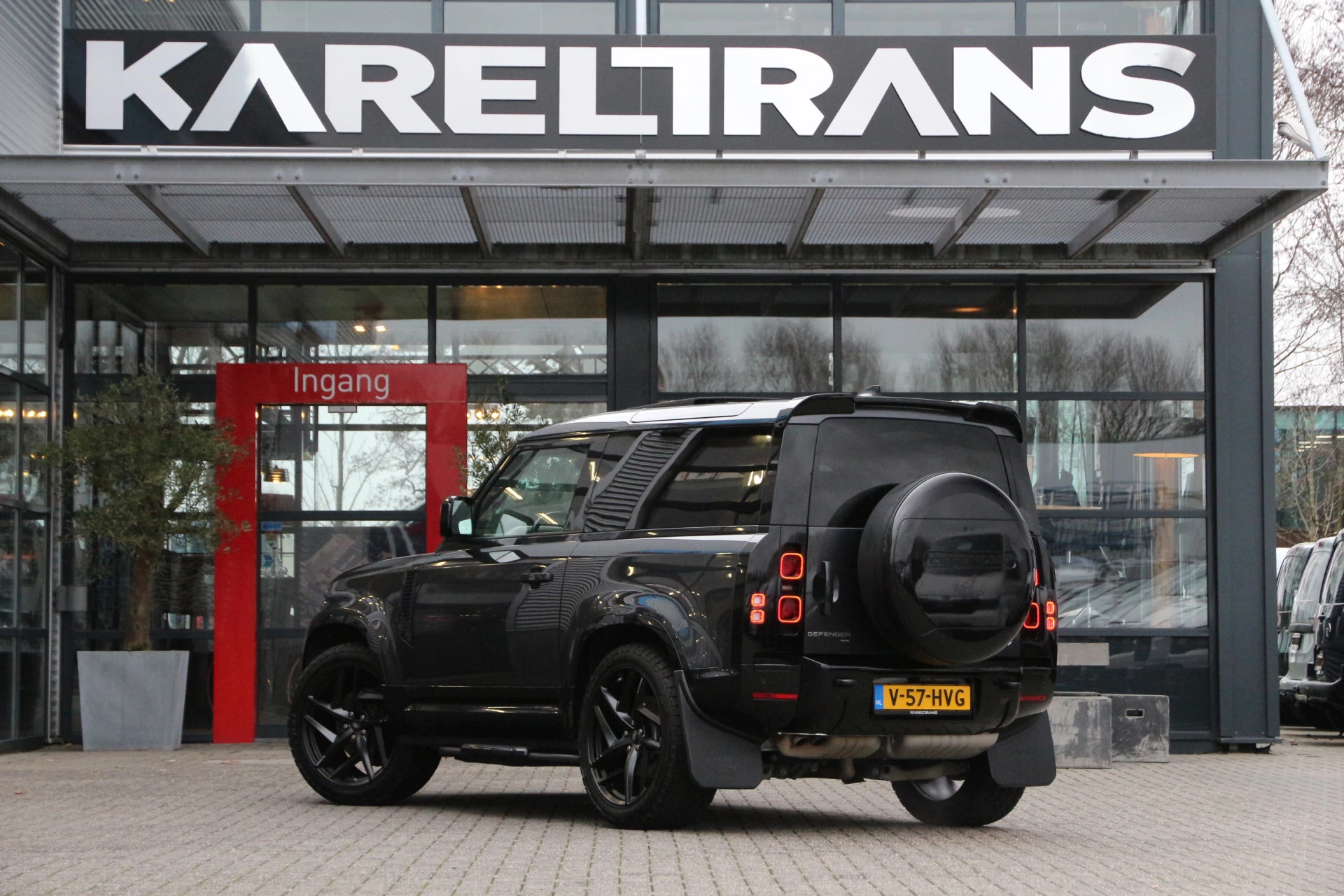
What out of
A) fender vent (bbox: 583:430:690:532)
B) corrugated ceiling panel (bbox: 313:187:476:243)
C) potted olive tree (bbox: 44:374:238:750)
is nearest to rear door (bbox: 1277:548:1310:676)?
corrugated ceiling panel (bbox: 313:187:476:243)

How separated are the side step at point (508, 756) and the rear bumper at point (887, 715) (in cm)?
142

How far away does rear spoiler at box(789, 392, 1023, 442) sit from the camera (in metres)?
7.58

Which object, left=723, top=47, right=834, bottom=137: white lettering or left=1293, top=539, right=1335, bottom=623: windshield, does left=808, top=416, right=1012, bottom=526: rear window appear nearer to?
left=723, top=47, right=834, bottom=137: white lettering

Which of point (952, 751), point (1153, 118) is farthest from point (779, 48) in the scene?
point (952, 751)

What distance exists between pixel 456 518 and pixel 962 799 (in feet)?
9.50

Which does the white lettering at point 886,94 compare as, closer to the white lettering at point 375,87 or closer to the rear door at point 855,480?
the white lettering at point 375,87

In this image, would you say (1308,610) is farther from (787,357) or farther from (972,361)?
(787,357)

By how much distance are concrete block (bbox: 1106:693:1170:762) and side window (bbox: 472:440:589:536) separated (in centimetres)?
613

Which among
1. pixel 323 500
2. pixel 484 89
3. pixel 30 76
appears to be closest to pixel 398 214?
pixel 484 89

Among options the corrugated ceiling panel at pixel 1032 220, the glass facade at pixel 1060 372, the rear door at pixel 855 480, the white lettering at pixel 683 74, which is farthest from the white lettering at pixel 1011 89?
the rear door at pixel 855 480

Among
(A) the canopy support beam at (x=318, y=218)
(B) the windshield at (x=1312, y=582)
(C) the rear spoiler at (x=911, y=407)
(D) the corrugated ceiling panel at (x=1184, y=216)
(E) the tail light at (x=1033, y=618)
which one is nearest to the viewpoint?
(C) the rear spoiler at (x=911, y=407)

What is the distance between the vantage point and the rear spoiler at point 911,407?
24.9 ft

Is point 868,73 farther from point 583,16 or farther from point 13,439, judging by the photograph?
point 13,439

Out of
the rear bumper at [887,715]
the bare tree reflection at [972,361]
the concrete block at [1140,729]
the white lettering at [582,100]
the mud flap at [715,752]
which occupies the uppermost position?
Answer: the white lettering at [582,100]
